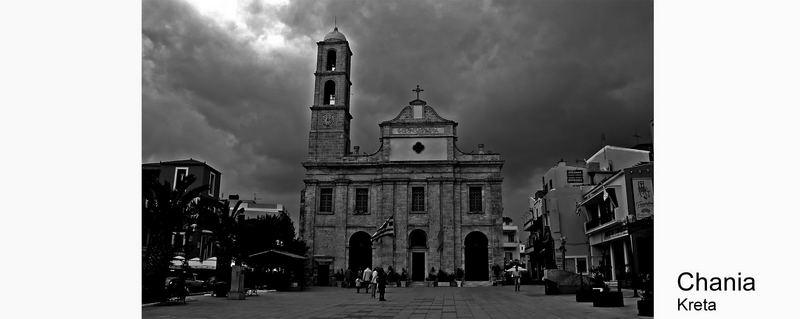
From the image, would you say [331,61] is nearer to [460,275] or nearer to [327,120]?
[327,120]

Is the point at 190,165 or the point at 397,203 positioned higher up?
the point at 190,165

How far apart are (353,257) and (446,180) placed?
8876 millimetres

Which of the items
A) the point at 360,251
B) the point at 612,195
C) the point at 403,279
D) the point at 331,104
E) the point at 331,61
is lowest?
the point at 403,279

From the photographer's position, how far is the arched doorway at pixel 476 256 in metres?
40.0

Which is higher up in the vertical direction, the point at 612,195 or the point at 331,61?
the point at 331,61

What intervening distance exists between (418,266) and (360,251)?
4.42 m

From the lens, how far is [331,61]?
147ft

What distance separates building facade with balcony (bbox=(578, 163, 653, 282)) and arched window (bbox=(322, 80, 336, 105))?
20601mm

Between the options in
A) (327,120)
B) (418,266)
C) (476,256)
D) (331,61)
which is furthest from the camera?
(331,61)

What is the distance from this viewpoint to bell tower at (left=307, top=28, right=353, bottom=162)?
140 ft

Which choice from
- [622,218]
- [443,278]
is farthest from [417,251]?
[622,218]
